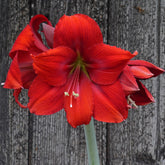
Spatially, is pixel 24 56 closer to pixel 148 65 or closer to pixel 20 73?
pixel 20 73

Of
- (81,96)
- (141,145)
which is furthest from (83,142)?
(81,96)

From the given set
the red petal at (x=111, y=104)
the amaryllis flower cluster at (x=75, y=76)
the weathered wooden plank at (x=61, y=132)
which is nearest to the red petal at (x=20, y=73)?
the amaryllis flower cluster at (x=75, y=76)

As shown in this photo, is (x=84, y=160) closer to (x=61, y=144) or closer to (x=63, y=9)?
(x=61, y=144)

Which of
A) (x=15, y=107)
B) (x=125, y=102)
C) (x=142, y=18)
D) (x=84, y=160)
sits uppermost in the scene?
(x=142, y=18)

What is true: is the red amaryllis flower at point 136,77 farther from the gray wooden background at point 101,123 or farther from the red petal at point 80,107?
the gray wooden background at point 101,123

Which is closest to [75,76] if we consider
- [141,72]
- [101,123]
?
[141,72]

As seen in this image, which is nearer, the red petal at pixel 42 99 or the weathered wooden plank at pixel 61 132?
the red petal at pixel 42 99
